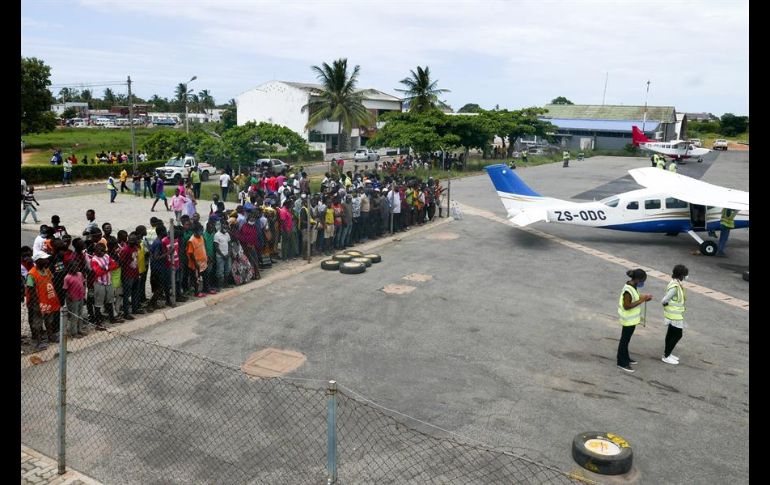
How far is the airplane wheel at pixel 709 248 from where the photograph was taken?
18.8 metres

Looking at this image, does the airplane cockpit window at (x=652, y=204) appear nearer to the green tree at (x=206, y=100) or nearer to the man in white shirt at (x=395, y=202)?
the man in white shirt at (x=395, y=202)

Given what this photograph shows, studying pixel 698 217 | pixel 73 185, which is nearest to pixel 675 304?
pixel 698 217

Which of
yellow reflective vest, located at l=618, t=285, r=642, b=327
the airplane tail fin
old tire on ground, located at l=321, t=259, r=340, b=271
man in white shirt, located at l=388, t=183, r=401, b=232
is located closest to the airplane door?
the airplane tail fin

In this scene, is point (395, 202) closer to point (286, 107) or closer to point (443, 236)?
point (443, 236)

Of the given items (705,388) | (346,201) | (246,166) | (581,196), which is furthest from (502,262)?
(246,166)

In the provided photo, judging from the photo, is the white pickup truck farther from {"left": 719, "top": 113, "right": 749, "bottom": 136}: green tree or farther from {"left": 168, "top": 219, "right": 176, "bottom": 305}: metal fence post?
{"left": 719, "top": 113, "right": 749, "bottom": 136}: green tree

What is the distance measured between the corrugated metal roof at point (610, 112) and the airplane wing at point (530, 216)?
6946 centimetres

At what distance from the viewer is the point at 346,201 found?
18609mm

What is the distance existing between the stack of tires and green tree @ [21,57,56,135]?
44.7 m

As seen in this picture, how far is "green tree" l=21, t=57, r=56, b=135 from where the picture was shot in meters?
49.2

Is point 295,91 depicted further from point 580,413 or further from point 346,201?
point 580,413

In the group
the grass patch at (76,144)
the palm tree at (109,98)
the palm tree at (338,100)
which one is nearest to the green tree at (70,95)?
the palm tree at (109,98)

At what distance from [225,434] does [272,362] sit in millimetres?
2441

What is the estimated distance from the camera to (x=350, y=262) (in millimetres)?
16406
